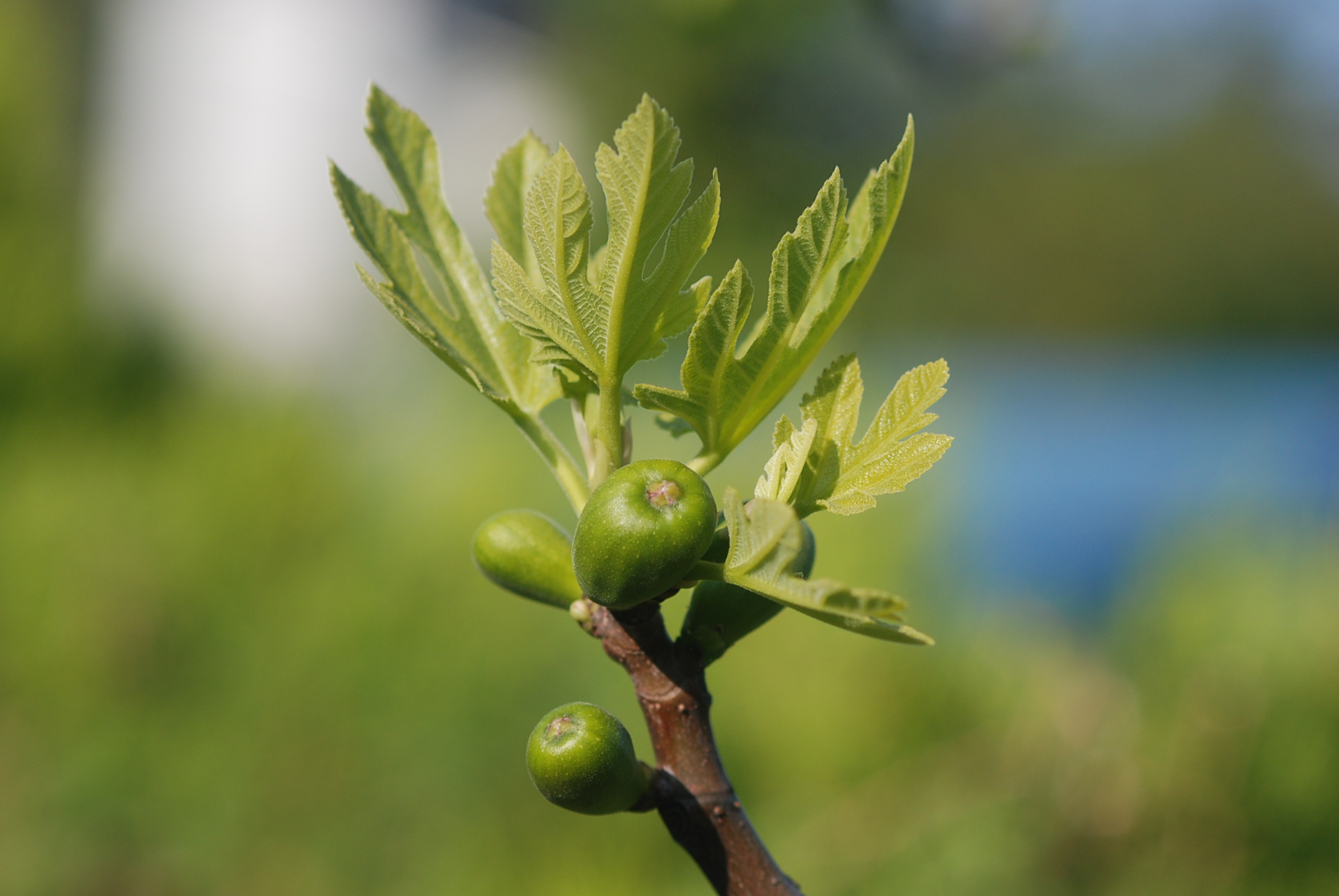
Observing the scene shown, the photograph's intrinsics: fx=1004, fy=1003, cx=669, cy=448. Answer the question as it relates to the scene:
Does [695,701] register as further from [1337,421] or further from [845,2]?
[1337,421]

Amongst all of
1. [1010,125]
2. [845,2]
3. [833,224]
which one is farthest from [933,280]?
[1010,125]

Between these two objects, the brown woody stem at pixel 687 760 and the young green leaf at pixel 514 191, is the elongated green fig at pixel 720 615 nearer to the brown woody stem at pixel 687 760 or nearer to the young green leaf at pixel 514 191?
the brown woody stem at pixel 687 760

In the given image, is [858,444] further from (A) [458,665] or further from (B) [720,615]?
(A) [458,665]

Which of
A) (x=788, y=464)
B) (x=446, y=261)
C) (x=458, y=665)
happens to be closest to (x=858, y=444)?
(x=788, y=464)

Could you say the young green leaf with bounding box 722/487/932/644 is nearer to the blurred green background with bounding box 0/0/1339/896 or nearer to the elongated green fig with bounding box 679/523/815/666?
the elongated green fig with bounding box 679/523/815/666

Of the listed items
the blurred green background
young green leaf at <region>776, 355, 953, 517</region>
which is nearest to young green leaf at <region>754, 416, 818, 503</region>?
young green leaf at <region>776, 355, 953, 517</region>

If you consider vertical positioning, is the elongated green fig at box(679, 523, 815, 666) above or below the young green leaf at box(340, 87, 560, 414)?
below
